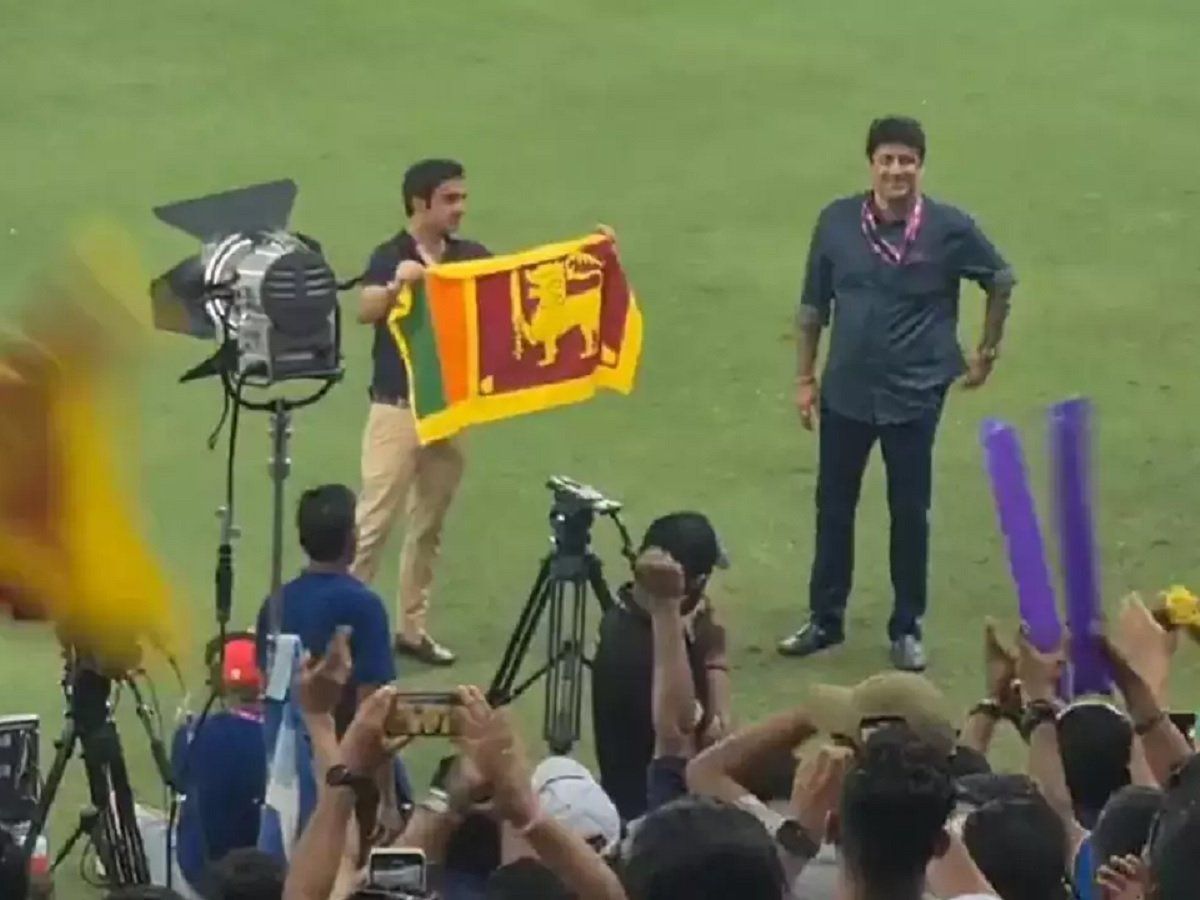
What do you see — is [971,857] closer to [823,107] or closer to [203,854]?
[203,854]

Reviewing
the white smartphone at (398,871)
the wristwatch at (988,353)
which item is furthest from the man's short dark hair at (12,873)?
the wristwatch at (988,353)

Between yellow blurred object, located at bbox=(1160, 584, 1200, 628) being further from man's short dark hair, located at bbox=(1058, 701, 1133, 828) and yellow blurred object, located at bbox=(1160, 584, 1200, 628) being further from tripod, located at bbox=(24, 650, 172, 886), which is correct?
tripod, located at bbox=(24, 650, 172, 886)

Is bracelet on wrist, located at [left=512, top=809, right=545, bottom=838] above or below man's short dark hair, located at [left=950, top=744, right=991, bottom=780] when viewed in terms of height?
above

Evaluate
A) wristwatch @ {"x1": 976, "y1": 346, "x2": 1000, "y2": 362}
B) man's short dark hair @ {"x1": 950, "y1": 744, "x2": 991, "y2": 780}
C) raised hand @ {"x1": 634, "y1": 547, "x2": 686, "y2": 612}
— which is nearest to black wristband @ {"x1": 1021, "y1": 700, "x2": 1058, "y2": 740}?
man's short dark hair @ {"x1": 950, "y1": 744, "x2": 991, "y2": 780}

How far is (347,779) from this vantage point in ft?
15.9

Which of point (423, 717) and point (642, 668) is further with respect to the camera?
point (642, 668)

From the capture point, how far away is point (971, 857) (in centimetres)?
478

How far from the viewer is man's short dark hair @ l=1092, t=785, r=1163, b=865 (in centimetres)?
471

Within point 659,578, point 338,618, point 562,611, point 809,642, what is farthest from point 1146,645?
point 809,642

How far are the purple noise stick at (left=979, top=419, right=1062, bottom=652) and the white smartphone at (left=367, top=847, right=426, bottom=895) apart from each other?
7.39 ft

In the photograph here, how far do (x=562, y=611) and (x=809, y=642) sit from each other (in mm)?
1156

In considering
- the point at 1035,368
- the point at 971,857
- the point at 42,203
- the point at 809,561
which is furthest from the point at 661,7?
the point at 971,857

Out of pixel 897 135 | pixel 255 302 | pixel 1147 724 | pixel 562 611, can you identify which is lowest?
pixel 562 611

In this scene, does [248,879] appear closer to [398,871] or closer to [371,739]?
[371,739]
